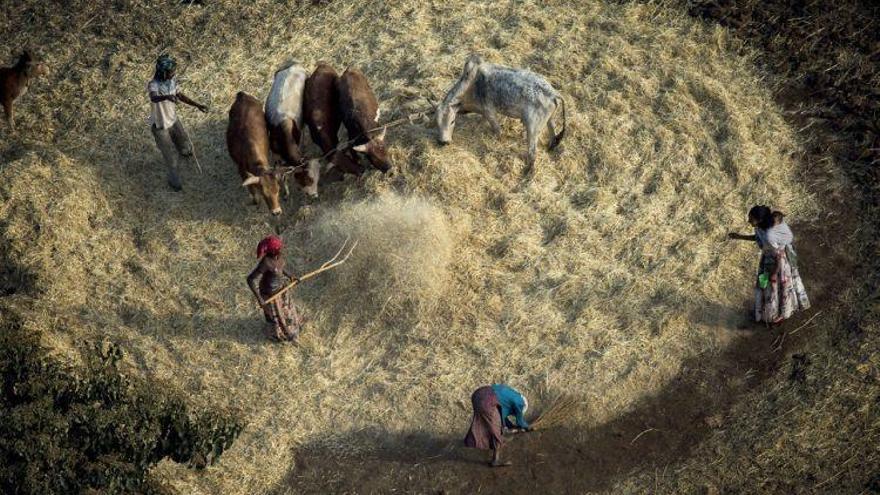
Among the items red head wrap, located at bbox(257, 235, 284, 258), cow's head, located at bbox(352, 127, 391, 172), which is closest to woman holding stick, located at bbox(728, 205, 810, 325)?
cow's head, located at bbox(352, 127, 391, 172)

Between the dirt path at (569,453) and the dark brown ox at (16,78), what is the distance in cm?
701

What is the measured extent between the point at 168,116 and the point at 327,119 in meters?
2.02

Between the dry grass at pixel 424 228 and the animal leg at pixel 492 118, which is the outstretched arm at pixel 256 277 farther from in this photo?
the animal leg at pixel 492 118

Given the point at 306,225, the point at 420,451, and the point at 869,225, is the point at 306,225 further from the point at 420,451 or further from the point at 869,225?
the point at 869,225

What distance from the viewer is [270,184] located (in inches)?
476

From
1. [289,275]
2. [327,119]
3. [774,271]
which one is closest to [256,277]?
[289,275]

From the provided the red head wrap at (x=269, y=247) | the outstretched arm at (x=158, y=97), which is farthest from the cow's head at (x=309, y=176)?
the red head wrap at (x=269, y=247)

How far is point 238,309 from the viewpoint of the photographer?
11547 millimetres

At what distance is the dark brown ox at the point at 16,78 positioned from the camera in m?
13.4

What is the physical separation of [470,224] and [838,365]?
445 cm

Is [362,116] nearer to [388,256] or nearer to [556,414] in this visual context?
[388,256]

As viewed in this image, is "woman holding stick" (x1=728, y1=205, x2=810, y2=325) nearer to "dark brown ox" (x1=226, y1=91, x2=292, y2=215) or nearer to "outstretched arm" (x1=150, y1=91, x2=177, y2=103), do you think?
"dark brown ox" (x1=226, y1=91, x2=292, y2=215)

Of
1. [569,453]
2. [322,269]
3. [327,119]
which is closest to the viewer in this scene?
[569,453]

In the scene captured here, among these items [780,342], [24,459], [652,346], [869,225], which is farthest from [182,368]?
[869,225]
